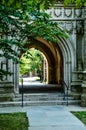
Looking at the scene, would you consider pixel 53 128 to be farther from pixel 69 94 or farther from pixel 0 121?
pixel 69 94

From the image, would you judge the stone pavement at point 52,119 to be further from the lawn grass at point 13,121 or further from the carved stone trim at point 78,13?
the carved stone trim at point 78,13

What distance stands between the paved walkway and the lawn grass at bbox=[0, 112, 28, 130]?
0.66ft

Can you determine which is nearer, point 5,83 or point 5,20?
point 5,20

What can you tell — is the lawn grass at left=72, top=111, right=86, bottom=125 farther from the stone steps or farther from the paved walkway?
the stone steps

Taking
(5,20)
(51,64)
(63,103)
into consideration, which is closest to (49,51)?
(51,64)

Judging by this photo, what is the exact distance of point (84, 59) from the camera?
15.6 meters

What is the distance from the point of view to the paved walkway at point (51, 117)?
31.8 feet

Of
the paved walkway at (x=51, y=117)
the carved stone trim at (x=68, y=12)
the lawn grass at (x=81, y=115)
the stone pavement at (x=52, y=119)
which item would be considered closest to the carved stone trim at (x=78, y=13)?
the carved stone trim at (x=68, y=12)

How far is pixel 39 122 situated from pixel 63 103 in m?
4.73

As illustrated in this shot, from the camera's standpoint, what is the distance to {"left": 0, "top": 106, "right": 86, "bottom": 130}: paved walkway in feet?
31.8

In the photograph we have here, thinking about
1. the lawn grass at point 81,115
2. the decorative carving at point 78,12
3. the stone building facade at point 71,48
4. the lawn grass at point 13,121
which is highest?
the decorative carving at point 78,12

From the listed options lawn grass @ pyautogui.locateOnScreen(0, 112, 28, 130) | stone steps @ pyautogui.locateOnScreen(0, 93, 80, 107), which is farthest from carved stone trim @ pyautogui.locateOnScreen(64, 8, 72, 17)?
lawn grass @ pyautogui.locateOnScreen(0, 112, 28, 130)

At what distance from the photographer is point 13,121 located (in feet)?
35.2

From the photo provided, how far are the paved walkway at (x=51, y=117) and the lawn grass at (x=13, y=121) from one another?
0.20 metres
